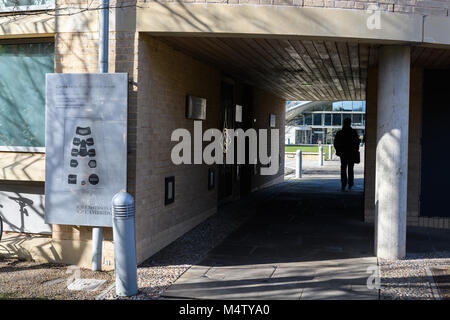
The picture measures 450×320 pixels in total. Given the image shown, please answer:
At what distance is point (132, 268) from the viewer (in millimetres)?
5336

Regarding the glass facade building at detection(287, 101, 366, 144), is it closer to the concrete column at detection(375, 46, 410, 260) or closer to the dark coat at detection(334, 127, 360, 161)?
the dark coat at detection(334, 127, 360, 161)

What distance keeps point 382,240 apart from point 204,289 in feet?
8.83

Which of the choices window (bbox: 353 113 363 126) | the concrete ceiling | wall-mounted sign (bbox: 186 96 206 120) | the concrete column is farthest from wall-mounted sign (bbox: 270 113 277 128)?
window (bbox: 353 113 363 126)

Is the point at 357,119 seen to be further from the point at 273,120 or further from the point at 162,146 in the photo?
the point at 162,146

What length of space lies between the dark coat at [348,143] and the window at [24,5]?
30.1 ft

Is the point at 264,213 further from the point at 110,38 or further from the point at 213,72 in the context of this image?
the point at 110,38

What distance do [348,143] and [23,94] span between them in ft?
30.3

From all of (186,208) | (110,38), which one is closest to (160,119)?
(110,38)

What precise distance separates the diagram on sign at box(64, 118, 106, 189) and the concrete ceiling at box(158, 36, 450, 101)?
1632 mm

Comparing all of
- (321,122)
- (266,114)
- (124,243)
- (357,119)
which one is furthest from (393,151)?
(321,122)

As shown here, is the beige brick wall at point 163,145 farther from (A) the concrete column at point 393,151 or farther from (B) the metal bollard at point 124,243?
(A) the concrete column at point 393,151

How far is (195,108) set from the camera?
852cm

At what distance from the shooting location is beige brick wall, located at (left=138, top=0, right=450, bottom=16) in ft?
20.6

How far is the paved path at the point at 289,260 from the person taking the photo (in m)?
5.53
